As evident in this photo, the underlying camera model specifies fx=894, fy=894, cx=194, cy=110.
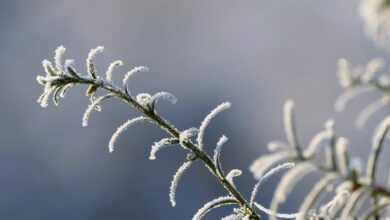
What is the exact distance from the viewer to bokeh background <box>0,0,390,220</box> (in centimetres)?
2758

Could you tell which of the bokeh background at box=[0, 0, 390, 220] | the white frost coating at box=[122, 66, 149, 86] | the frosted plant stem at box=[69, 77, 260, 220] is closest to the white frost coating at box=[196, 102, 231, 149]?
the frosted plant stem at box=[69, 77, 260, 220]

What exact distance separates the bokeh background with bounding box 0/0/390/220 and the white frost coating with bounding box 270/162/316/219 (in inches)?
891

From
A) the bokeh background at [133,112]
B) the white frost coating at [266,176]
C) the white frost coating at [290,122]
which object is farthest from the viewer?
the bokeh background at [133,112]

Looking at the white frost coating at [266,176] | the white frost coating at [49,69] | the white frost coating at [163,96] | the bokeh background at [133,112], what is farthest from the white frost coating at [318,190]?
the bokeh background at [133,112]

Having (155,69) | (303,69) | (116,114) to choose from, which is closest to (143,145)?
(116,114)

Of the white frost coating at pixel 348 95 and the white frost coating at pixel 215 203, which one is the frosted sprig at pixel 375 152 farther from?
the white frost coating at pixel 215 203

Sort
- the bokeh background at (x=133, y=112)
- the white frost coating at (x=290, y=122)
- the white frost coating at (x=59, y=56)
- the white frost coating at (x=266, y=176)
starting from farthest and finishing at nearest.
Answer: the bokeh background at (x=133, y=112), the white frost coating at (x=59, y=56), the white frost coating at (x=266, y=176), the white frost coating at (x=290, y=122)

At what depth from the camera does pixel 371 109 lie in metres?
0.99

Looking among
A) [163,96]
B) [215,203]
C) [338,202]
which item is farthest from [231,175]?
[338,202]

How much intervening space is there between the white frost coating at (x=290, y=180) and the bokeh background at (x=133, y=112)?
891 inches

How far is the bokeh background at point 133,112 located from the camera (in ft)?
90.5

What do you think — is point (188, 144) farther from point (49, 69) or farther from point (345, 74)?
point (345, 74)

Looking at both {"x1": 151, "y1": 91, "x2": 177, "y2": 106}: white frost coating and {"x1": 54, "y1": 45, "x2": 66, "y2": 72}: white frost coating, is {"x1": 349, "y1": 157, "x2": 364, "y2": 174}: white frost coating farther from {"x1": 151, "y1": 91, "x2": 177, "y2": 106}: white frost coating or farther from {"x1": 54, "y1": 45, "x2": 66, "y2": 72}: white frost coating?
{"x1": 54, "y1": 45, "x2": 66, "y2": 72}: white frost coating

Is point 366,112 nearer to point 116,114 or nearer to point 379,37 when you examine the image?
point 379,37
